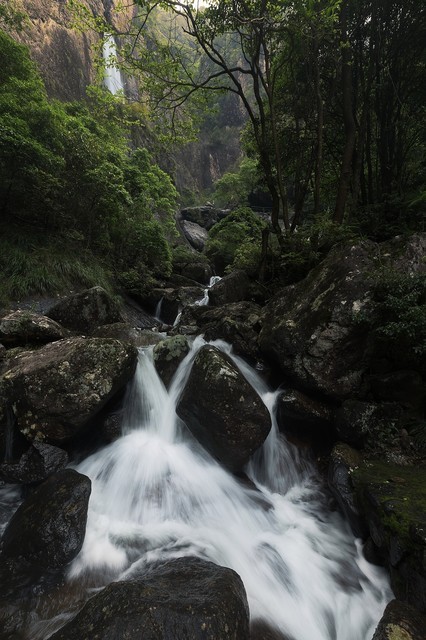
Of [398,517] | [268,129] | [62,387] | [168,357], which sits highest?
[268,129]

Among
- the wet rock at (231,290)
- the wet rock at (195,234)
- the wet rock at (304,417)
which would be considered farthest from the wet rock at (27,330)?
the wet rock at (195,234)

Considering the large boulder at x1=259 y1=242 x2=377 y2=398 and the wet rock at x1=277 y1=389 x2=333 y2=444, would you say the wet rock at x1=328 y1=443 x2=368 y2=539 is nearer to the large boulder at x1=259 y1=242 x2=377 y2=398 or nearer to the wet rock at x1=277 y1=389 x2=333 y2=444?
the wet rock at x1=277 y1=389 x2=333 y2=444

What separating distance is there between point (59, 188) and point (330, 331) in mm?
9275

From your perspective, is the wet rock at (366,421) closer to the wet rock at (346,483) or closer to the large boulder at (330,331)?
the wet rock at (346,483)

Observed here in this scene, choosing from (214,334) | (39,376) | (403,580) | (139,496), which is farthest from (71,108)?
(403,580)

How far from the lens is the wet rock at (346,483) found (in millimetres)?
4098

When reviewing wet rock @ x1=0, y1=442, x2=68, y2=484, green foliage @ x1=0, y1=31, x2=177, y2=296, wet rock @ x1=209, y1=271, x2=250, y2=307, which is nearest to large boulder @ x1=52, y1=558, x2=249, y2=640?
wet rock @ x1=0, y1=442, x2=68, y2=484

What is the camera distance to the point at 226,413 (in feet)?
16.5

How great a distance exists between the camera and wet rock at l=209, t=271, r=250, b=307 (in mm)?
11016

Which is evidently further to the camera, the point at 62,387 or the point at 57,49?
the point at 57,49

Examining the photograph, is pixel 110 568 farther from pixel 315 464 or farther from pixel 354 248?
pixel 354 248

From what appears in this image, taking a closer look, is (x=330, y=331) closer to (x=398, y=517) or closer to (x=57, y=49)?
(x=398, y=517)

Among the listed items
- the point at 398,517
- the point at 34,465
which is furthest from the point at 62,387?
the point at 398,517

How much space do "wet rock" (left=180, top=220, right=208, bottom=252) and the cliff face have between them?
12.7 metres
